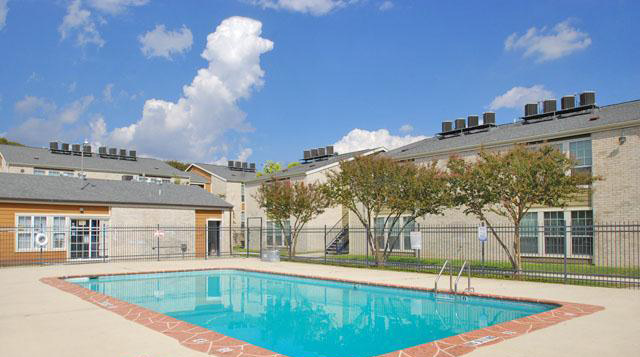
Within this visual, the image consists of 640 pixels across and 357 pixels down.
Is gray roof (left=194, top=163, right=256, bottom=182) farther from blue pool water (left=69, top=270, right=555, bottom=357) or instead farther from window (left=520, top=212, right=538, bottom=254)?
blue pool water (left=69, top=270, right=555, bottom=357)

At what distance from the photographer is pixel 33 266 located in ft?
74.8

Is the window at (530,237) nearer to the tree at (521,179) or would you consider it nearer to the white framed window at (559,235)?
the white framed window at (559,235)

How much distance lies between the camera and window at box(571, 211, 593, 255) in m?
21.1

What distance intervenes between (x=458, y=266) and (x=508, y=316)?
9235 millimetres

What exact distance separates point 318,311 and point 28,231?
17732 mm

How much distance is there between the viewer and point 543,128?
78.8 ft

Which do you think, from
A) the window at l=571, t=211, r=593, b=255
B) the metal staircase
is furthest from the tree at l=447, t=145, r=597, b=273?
the metal staircase

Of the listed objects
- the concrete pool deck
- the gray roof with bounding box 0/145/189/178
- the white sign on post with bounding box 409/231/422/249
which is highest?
the gray roof with bounding box 0/145/189/178

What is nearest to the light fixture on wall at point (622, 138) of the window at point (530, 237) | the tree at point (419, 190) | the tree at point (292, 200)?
the window at point (530, 237)

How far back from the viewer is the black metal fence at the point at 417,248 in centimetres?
1827

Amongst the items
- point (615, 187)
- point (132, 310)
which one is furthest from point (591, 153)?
point (132, 310)

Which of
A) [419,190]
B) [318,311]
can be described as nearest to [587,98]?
[419,190]

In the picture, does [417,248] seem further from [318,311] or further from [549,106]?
[549,106]

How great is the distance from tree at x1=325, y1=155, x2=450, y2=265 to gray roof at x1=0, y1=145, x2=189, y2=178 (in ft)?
93.7
